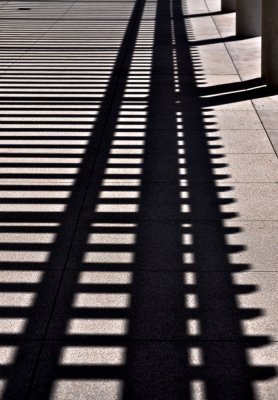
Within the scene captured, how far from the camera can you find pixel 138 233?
564 centimetres

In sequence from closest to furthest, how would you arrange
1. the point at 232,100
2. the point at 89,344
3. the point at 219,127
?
the point at 89,344 < the point at 219,127 < the point at 232,100

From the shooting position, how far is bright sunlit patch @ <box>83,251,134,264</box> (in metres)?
5.19

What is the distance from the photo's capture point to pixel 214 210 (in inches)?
238

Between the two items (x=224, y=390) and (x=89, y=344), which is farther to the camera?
(x=89, y=344)

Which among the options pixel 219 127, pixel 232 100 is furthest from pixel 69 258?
pixel 232 100

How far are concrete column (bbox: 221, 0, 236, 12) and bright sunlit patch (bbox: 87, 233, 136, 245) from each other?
12.2 meters

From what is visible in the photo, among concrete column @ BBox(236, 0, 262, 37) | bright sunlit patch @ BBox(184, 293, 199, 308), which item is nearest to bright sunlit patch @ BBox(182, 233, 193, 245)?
bright sunlit patch @ BBox(184, 293, 199, 308)

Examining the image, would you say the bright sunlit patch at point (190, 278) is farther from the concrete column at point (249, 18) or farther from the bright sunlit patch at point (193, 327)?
the concrete column at point (249, 18)

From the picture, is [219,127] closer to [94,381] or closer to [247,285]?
[247,285]

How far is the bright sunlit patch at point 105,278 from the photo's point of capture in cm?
491

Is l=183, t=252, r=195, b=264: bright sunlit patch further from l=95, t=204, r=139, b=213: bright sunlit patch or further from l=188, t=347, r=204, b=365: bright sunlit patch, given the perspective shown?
l=188, t=347, r=204, b=365: bright sunlit patch

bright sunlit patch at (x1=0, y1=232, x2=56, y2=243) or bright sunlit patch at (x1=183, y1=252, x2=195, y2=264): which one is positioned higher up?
bright sunlit patch at (x1=0, y1=232, x2=56, y2=243)

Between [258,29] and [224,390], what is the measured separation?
10859 millimetres

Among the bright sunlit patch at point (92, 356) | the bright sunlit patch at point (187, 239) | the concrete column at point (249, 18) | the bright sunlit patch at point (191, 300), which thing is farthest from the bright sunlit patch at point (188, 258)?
the concrete column at point (249, 18)
